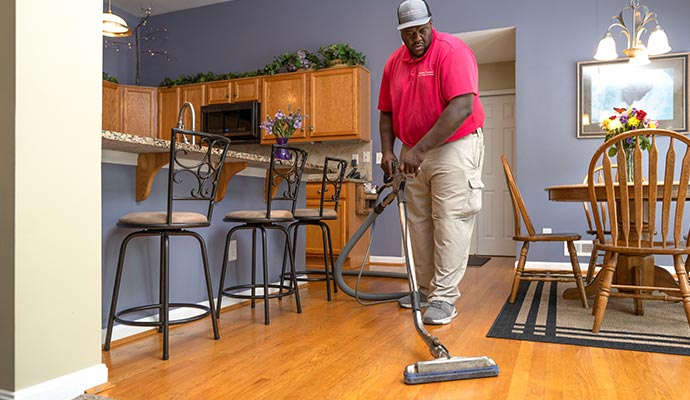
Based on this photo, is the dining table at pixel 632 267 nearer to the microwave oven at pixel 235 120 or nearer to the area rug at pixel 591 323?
the area rug at pixel 591 323

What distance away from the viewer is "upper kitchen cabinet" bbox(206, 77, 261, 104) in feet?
19.6

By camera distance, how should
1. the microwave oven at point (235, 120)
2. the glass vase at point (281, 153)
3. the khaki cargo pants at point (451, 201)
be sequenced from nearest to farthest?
the khaki cargo pants at point (451, 201) → the glass vase at point (281, 153) → the microwave oven at point (235, 120)

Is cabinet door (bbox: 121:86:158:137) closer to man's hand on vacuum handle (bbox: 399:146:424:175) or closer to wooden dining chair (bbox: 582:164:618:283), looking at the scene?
man's hand on vacuum handle (bbox: 399:146:424:175)

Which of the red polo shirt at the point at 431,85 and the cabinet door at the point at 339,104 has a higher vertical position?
the cabinet door at the point at 339,104

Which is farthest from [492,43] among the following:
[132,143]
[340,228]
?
[132,143]

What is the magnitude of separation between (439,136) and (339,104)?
3.11m

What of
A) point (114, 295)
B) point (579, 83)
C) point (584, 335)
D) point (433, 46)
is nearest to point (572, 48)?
point (579, 83)

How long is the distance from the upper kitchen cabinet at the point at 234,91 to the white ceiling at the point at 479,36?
3.83ft

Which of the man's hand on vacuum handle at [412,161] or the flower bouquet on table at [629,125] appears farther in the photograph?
the flower bouquet on table at [629,125]

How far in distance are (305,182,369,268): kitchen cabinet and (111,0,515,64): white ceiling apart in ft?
→ 6.43

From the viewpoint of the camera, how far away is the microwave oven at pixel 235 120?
5.94 m

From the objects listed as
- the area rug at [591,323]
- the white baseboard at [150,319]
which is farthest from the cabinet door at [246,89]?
the area rug at [591,323]

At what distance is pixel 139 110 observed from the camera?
6.38 m

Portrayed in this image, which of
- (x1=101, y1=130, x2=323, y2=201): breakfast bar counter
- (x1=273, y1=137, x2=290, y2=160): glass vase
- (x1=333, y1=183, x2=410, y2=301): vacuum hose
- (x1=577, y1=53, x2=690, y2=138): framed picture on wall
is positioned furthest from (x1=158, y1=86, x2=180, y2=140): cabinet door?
(x1=577, y1=53, x2=690, y2=138): framed picture on wall
